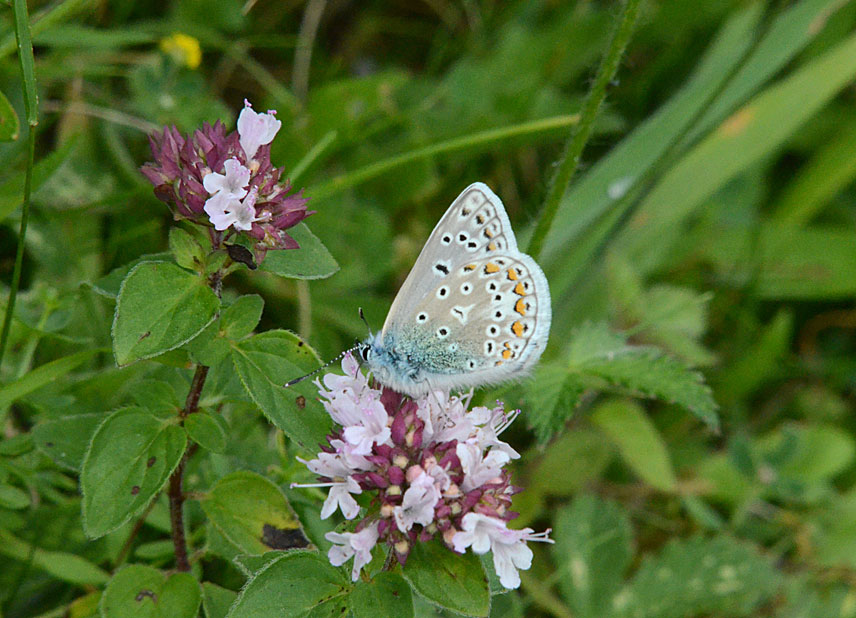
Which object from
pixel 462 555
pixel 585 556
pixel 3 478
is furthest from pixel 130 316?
pixel 585 556

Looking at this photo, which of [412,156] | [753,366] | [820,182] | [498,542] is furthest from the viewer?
[820,182]

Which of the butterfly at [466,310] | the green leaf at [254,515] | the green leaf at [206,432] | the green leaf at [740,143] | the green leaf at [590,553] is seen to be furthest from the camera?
the green leaf at [740,143]

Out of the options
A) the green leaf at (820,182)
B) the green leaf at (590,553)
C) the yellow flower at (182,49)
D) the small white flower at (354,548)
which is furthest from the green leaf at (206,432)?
the green leaf at (820,182)

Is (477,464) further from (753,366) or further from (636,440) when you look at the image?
(753,366)

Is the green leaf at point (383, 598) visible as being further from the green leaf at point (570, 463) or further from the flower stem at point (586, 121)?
the green leaf at point (570, 463)

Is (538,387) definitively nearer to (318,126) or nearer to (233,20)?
(318,126)

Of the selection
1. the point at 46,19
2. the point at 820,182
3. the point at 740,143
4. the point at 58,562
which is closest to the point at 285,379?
the point at 58,562
